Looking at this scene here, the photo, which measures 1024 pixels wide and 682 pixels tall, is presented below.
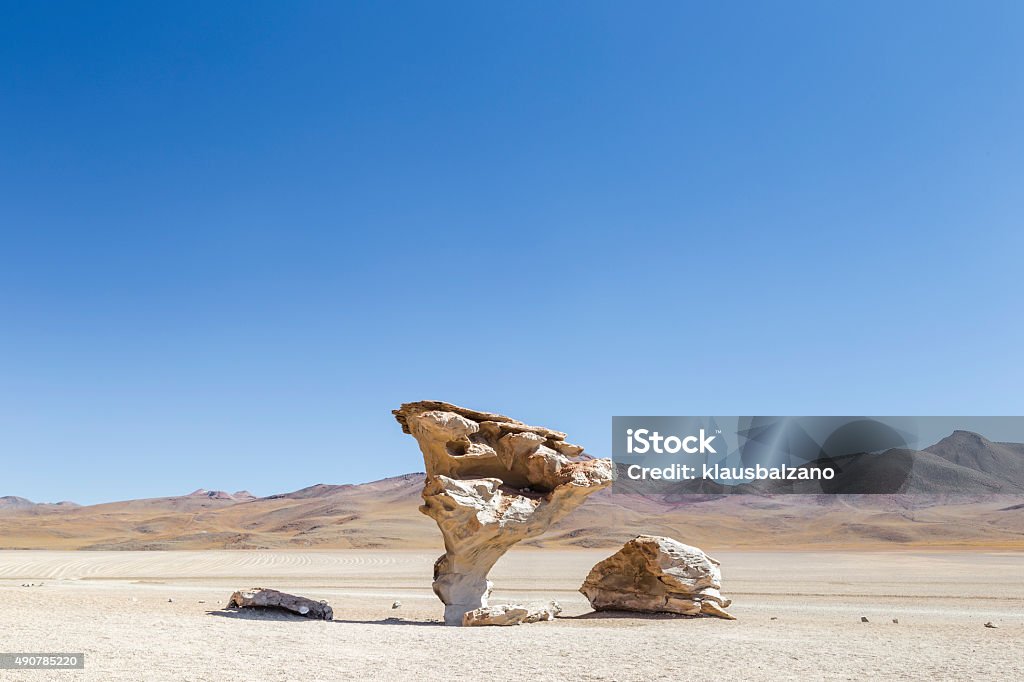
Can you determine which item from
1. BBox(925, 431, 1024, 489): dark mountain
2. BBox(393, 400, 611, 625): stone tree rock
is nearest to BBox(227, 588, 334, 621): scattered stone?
BBox(393, 400, 611, 625): stone tree rock

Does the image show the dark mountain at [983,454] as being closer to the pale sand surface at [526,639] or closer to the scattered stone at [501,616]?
the pale sand surface at [526,639]

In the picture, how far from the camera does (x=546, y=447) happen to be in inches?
649

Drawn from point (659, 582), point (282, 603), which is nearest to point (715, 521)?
point (659, 582)

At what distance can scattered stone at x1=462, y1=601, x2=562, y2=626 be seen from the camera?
14.5m

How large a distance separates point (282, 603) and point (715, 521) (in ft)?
222

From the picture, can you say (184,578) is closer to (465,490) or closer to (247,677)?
(465,490)

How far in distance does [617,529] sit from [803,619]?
5445cm

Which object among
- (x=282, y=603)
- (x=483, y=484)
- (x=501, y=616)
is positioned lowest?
(x=501, y=616)

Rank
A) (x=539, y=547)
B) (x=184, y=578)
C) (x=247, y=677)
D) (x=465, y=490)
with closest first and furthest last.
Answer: (x=247, y=677), (x=465, y=490), (x=184, y=578), (x=539, y=547)

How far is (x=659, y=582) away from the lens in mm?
15953

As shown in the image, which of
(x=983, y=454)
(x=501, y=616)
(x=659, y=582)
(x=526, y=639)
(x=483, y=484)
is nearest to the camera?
(x=526, y=639)

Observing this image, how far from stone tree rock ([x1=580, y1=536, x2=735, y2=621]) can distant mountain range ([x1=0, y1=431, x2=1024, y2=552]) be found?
1713 inches

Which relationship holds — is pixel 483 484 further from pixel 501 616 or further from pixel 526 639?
pixel 526 639

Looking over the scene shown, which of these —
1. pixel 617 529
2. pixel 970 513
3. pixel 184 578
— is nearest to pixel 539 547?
pixel 617 529
